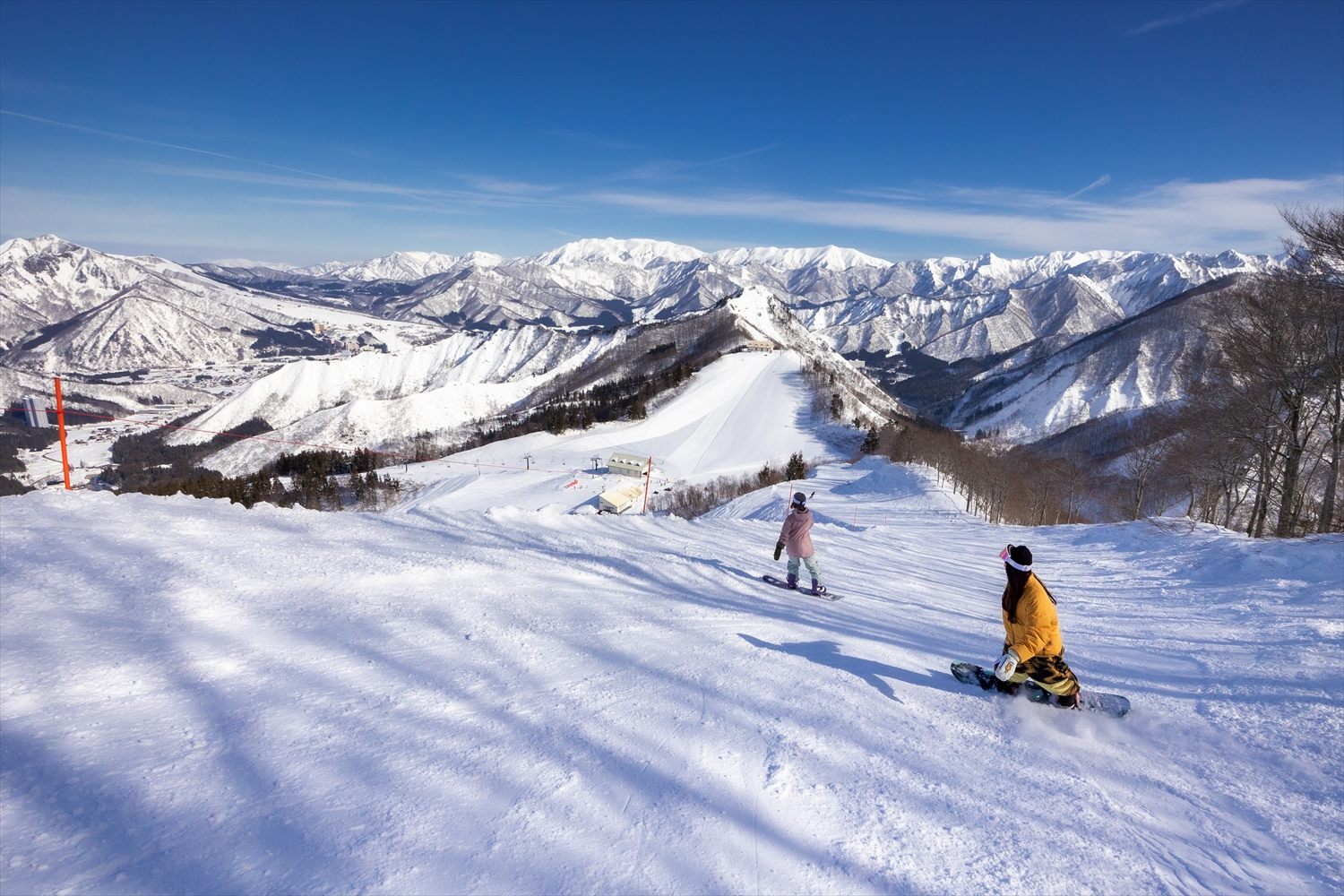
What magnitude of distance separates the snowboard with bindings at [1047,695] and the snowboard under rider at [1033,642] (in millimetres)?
119

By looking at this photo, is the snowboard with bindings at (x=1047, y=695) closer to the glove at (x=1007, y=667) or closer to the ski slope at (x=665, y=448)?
the glove at (x=1007, y=667)

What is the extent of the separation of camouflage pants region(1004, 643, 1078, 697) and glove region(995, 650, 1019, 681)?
0.61 ft

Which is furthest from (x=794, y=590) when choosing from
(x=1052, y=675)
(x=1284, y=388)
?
(x=1284, y=388)

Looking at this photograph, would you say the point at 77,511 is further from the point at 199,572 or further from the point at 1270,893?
the point at 1270,893

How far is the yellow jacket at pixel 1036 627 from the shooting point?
5.60m

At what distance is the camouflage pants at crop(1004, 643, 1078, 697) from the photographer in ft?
18.4

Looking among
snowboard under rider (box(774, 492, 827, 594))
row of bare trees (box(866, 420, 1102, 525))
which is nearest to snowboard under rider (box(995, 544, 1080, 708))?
snowboard under rider (box(774, 492, 827, 594))

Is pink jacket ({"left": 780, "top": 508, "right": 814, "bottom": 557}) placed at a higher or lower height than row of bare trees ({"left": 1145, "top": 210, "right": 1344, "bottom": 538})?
lower

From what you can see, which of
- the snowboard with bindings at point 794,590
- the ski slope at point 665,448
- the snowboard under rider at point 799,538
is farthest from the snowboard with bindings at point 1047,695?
the ski slope at point 665,448

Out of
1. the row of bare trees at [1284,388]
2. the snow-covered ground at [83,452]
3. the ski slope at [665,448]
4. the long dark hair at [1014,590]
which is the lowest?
the snow-covered ground at [83,452]

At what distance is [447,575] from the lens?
8867mm

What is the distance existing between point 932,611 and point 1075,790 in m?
5.51

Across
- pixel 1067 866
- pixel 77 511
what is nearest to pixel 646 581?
pixel 1067 866

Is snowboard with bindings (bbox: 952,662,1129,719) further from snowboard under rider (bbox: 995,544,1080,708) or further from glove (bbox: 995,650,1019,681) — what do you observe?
glove (bbox: 995,650,1019,681)
